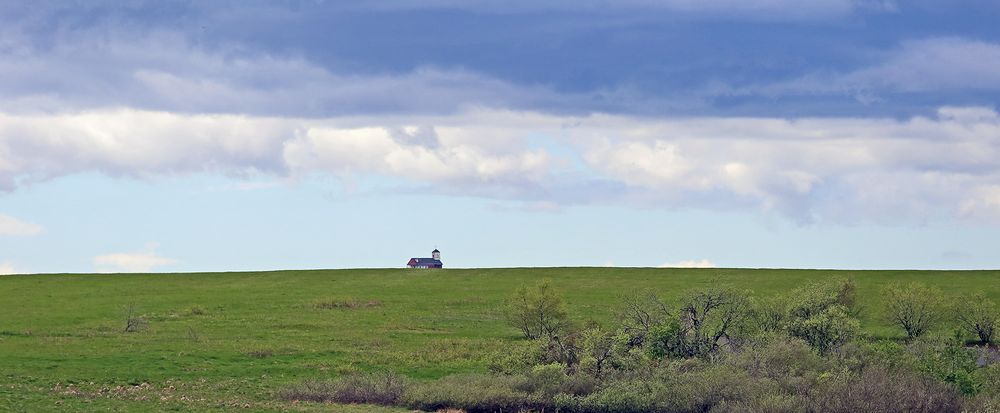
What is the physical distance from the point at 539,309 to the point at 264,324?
19.8 meters

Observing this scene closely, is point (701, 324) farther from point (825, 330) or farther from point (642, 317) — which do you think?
point (825, 330)

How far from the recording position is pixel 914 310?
68312 millimetres

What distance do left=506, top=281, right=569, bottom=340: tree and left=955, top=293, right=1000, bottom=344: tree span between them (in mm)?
25194

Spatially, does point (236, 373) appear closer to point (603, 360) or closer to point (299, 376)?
point (299, 376)

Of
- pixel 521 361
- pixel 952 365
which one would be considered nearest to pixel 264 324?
pixel 521 361

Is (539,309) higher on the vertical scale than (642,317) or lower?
higher

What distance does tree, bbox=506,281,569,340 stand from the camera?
61.9 meters

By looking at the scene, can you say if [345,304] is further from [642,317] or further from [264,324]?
[642,317]

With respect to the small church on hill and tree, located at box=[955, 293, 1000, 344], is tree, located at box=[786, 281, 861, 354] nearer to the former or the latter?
tree, located at box=[955, 293, 1000, 344]

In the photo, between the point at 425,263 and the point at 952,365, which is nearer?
the point at 952,365

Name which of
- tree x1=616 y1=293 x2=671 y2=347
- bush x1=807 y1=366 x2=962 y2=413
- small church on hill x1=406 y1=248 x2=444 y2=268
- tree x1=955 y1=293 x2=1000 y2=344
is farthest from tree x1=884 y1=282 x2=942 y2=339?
small church on hill x1=406 y1=248 x2=444 y2=268

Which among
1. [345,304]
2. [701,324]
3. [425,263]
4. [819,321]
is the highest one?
[425,263]

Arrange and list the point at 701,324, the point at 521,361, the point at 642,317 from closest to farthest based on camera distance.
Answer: the point at 521,361 < the point at 701,324 < the point at 642,317

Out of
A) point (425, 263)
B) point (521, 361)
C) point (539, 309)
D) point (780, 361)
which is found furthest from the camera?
point (425, 263)
